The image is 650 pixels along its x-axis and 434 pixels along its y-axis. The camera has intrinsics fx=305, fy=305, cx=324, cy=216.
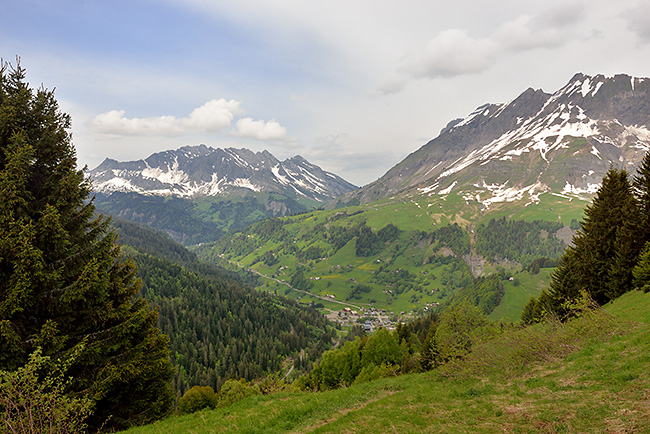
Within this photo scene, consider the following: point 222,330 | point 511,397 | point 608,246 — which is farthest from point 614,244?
point 222,330

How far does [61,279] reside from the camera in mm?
17266

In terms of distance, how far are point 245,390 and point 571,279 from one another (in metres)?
49.2

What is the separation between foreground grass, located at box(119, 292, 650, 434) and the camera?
1384 cm

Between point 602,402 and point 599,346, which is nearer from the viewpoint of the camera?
point 602,402

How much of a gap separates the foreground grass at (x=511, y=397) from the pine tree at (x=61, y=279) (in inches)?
137

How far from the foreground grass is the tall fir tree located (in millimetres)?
9956

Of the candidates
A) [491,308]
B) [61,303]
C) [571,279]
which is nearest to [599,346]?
[571,279]

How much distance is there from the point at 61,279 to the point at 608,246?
181 feet

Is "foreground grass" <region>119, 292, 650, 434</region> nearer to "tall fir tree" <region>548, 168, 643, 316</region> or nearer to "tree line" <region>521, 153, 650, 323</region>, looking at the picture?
"tree line" <region>521, 153, 650, 323</region>

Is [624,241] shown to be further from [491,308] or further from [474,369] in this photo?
[491,308]

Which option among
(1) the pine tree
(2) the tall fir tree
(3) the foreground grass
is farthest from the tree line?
(1) the pine tree

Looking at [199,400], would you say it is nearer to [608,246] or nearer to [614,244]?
[614,244]

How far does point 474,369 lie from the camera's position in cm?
2480

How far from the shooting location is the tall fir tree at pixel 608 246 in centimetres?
3572
